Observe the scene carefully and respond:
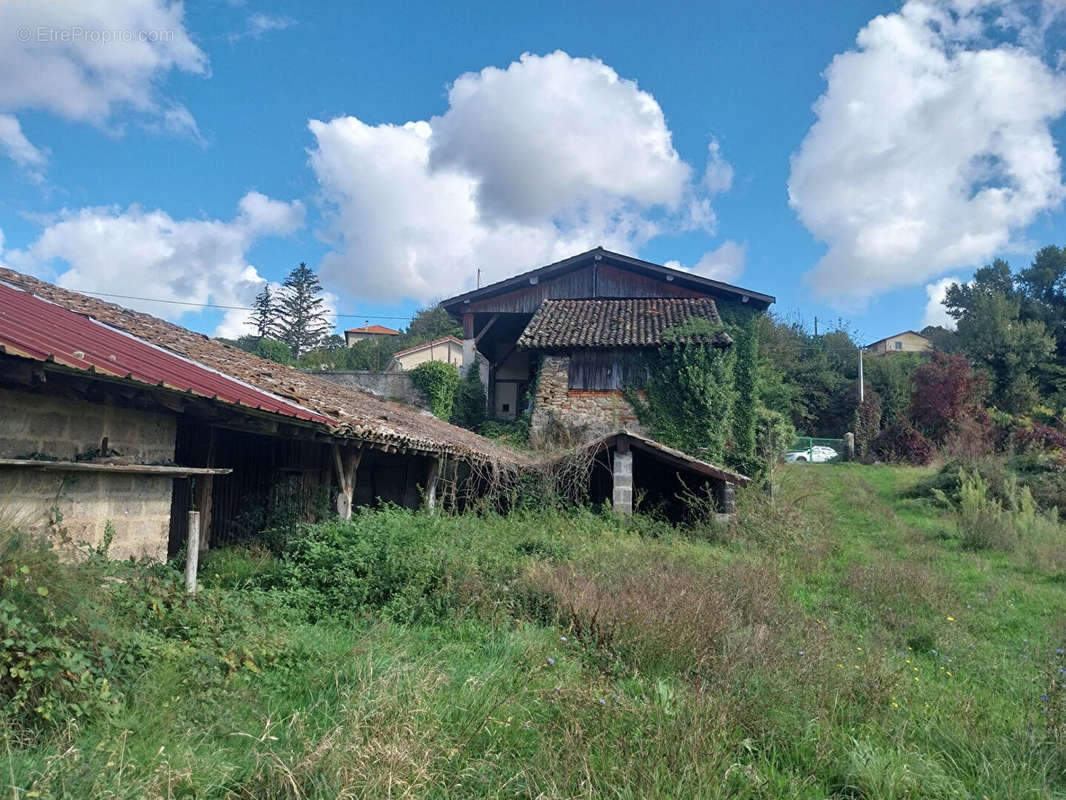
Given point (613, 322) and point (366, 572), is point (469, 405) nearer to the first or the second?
point (613, 322)

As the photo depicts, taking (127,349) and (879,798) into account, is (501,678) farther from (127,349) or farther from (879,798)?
(127,349)

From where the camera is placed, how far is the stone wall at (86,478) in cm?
469

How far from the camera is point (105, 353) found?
530cm

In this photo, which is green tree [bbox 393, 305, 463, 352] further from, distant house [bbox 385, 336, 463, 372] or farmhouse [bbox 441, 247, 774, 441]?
farmhouse [bbox 441, 247, 774, 441]

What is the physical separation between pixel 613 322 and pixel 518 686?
14.4 metres

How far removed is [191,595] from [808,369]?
118 ft

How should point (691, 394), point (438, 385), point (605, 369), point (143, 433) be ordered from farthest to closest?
point (438, 385), point (605, 369), point (691, 394), point (143, 433)

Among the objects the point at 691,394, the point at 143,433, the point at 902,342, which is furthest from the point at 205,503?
the point at 902,342

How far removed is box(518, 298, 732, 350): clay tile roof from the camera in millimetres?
16828

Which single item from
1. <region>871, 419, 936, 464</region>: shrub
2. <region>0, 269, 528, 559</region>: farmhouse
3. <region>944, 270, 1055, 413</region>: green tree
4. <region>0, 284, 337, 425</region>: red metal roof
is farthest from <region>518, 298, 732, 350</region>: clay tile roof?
<region>944, 270, 1055, 413</region>: green tree

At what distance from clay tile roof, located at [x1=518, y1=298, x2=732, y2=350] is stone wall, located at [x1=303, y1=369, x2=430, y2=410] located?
527cm

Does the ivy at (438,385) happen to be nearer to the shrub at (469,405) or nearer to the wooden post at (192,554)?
the shrub at (469,405)

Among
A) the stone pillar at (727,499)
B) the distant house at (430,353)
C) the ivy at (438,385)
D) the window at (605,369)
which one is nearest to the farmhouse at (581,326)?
the window at (605,369)

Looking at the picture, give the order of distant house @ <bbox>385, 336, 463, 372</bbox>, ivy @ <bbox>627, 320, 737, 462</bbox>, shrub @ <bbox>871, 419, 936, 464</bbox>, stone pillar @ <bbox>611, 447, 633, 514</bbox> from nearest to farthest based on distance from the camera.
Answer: stone pillar @ <bbox>611, 447, 633, 514</bbox>, ivy @ <bbox>627, 320, 737, 462</bbox>, shrub @ <bbox>871, 419, 936, 464</bbox>, distant house @ <bbox>385, 336, 463, 372</bbox>
